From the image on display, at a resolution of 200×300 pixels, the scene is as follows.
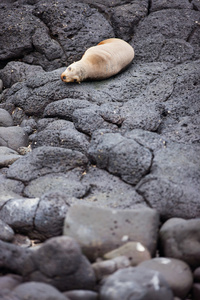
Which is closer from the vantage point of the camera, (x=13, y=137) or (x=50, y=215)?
(x=50, y=215)

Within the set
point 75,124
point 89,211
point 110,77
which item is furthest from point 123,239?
point 110,77

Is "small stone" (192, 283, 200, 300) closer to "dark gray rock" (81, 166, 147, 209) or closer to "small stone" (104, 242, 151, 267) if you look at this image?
"small stone" (104, 242, 151, 267)

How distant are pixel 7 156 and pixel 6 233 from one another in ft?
4.56

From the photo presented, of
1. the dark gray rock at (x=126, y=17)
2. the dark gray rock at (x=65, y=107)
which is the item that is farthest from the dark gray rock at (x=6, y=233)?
→ the dark gray rock at (x=126, y=17)

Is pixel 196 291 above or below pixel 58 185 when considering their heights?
above

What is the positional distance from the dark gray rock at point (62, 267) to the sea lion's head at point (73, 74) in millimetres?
3187

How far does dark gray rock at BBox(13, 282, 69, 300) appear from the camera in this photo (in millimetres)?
1955

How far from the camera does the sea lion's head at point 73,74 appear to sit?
4.96 metres

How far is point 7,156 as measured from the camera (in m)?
4.23

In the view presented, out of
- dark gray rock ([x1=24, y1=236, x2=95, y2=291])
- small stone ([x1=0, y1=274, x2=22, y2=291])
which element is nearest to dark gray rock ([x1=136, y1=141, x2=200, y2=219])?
dark gray rock ([x1=24, y1=236, x2=95, y2=291])

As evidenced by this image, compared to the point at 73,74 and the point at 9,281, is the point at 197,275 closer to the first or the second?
the point at 9,281

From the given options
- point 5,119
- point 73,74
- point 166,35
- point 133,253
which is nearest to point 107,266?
point 133,253

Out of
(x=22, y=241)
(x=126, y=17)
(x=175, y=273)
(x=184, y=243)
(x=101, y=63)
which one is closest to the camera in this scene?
(x=175, y=273)

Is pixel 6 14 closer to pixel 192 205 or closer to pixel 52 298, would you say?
pixel 192 205
